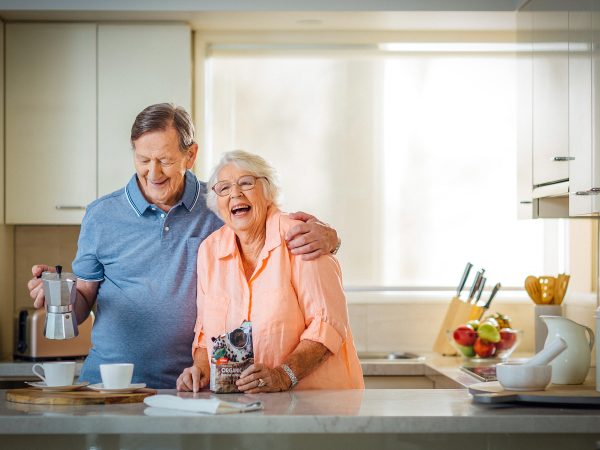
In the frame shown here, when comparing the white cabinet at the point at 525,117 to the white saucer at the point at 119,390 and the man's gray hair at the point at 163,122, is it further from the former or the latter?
the white saucer at the point at 119,390

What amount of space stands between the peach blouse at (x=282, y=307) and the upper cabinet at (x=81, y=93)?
1537mm

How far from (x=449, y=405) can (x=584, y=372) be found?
0.74 meters

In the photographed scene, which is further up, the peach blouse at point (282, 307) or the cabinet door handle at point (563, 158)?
the cabinet door handle at point (563, 158)

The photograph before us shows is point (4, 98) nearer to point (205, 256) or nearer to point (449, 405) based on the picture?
point (205, 256)

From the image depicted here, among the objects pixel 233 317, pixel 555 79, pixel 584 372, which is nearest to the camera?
pixel 233 317

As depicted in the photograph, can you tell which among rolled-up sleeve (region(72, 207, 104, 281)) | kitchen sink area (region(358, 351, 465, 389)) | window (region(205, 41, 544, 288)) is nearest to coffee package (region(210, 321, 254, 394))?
rolled-up sleeve (region(72, 207, 104, 281))

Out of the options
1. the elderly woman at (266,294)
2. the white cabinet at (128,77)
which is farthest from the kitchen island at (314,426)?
the white cabinet at (128,77)

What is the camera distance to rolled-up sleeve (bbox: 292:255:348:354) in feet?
8.06

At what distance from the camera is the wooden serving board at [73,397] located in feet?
7.04

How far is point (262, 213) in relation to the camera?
8.52ft

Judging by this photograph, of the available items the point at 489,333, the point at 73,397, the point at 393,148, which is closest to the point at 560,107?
the point at 489,333

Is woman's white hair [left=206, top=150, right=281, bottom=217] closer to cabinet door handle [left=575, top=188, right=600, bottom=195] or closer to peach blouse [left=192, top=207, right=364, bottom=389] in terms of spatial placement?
peach blouse [left=192, top=207, right=364, bottom=389]

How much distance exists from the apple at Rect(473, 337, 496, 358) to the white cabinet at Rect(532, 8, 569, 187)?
2.53ft

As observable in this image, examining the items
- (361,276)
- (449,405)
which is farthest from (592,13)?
(361,276)
